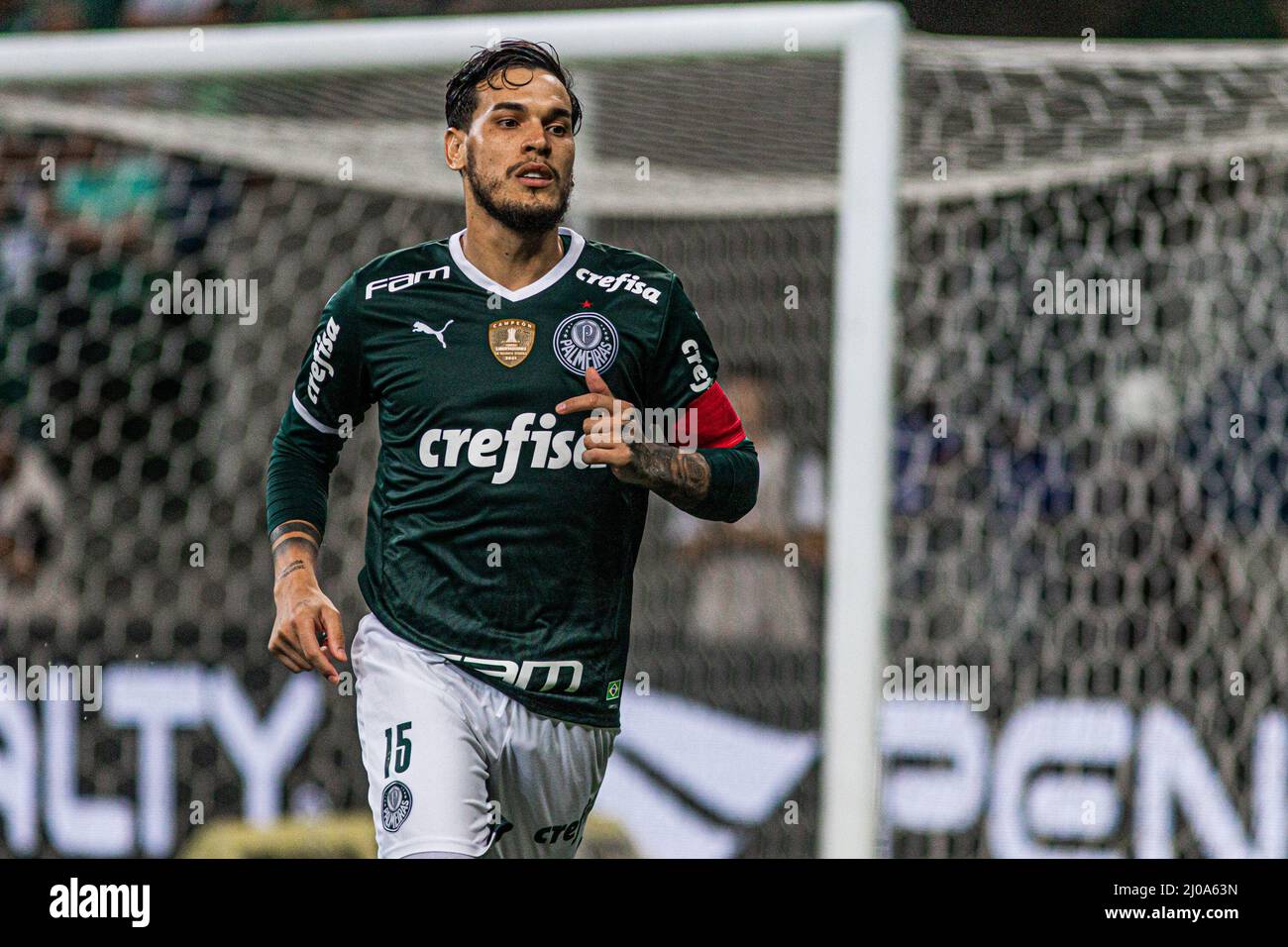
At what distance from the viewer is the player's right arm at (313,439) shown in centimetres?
168

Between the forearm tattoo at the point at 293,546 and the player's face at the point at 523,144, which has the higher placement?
the player's face at the point at 523,144

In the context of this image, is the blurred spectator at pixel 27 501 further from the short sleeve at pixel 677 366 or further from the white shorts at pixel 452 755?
the short sleeve at pixel 677 366

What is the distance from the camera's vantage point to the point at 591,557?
1.64m

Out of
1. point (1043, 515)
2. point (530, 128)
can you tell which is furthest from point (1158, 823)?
point (530, 128)

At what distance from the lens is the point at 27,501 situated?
12.0ft

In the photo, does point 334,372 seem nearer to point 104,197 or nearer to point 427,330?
point 427,330

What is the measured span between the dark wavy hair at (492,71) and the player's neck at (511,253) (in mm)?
123

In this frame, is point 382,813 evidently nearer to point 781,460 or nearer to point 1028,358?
point 781,460

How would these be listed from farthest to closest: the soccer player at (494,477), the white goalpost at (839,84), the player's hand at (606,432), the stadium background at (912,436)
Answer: the stadium background at (912,436)
the white goalpost at (839,84)
the soccer player at (494,477)
the player's hand at (606,432)

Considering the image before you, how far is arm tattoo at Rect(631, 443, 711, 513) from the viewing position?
153cm

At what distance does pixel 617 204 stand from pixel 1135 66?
143 cm

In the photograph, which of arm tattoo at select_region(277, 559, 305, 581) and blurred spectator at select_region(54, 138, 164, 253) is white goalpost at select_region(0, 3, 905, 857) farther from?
arm tattoo at select_region(277, 559, 305, 581)

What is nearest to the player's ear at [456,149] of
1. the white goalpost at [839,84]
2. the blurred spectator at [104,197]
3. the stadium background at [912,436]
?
the white goalpost at [839,84]

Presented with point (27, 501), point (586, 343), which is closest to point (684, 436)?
point (586, 343)
